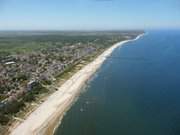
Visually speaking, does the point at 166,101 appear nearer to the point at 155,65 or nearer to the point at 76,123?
the point at 76,123

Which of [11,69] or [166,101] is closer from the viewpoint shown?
[166,101]

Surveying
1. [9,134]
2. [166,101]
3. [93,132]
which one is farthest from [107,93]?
[9,134]

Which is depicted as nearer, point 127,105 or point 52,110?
point 52,110
